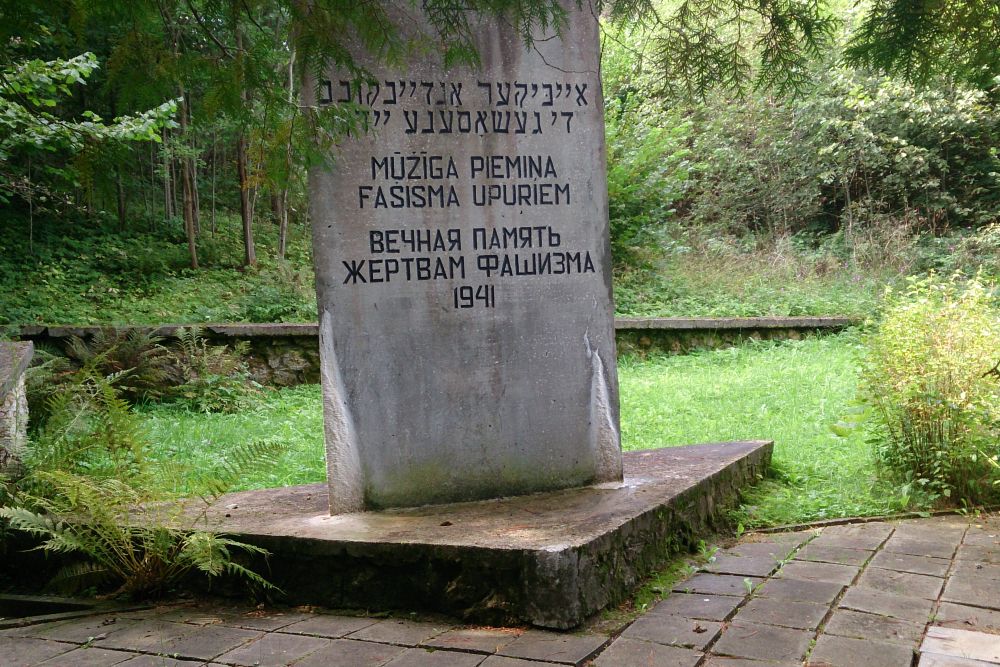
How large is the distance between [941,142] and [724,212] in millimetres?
4577

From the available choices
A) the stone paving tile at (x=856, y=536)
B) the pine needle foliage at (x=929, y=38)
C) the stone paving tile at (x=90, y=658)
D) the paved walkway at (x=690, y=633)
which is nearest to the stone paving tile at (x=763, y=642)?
the paved walkway at (x=690, y=633)

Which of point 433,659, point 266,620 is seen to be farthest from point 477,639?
point 266,620

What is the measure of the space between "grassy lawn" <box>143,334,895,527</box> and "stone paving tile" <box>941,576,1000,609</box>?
1054 mm

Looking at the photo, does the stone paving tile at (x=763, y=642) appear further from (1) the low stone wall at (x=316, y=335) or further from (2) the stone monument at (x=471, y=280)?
(1) the low stone wall at (x=316, y=335)

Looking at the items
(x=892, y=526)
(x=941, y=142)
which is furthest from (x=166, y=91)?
(x=941, y=142)

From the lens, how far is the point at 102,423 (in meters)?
3.88

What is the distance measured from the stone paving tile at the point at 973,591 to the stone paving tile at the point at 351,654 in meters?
2.02

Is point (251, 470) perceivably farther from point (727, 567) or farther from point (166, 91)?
point (727, 567)

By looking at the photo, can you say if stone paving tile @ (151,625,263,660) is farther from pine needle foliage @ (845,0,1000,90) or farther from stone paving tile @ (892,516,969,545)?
pine needle foliage @ (845,0,1000,90)

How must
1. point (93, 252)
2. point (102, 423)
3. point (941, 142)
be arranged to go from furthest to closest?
point (941, 142)
point (93, 252)
point (102, 423)

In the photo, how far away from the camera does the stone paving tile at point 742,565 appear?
3.49 m

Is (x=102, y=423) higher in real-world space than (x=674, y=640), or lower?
higher

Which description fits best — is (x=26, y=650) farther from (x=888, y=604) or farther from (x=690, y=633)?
(x=888, y=604)

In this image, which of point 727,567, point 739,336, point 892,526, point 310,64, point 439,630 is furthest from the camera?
point 739,336
